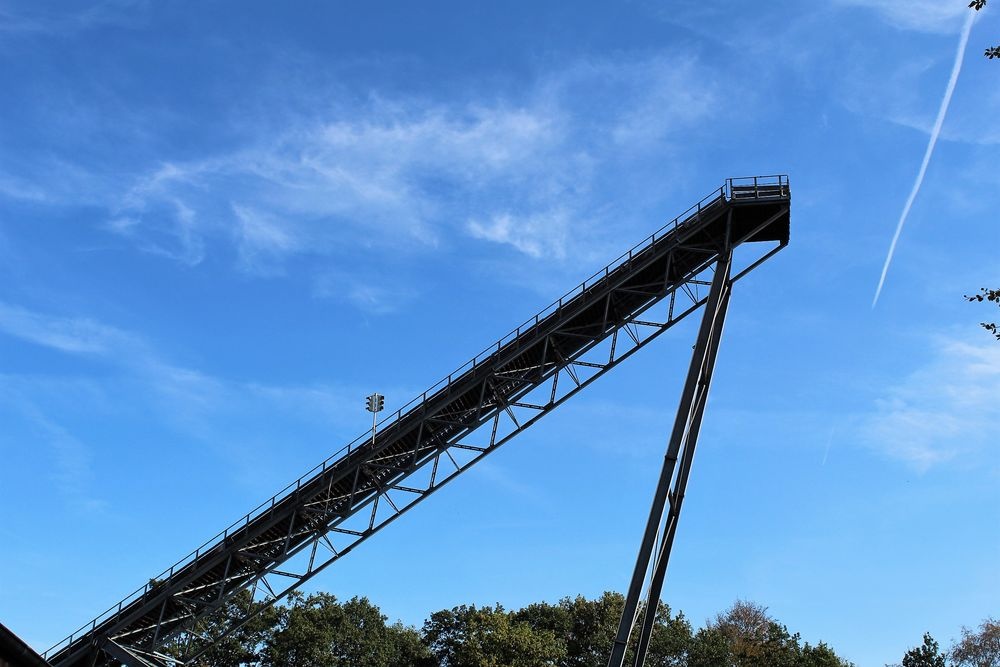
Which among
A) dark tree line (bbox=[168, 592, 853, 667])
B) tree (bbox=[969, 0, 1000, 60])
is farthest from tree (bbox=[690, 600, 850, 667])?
tree (bbox=[969, 0, 1000, 60])

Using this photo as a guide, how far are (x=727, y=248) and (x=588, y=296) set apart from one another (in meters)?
5.04

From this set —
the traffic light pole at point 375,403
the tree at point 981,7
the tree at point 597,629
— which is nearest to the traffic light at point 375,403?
the traffic light pole at point 375,403

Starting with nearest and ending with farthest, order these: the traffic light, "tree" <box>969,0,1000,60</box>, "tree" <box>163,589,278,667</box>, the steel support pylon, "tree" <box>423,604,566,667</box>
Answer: "tree" <box>969,0,1000,60</box>
the steel support pylon
the traffic light
"tree" <box>423,604,566,667</box>
"tree" <box>163,589,278,667</box>

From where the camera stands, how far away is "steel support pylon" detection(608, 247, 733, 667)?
25.7m

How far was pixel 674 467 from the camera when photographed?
26.8 meters

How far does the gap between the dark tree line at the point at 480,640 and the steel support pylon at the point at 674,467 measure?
1322 inches

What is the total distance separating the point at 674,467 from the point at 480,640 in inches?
1523

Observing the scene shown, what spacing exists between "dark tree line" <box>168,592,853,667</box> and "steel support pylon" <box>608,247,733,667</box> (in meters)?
33.6

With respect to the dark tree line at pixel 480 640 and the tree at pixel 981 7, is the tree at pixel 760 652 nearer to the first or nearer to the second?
the dark tree line at pixel 480 640

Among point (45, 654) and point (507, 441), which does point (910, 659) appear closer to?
point (507, 441)

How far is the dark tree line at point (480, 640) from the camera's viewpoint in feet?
197

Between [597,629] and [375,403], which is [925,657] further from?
[375,403]

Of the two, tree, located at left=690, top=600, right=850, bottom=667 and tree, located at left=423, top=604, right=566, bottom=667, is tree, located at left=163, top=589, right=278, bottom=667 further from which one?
tree, located at left=690, top=600, right=850, bottom=667

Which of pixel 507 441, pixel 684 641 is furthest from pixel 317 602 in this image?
pixel 507 441
